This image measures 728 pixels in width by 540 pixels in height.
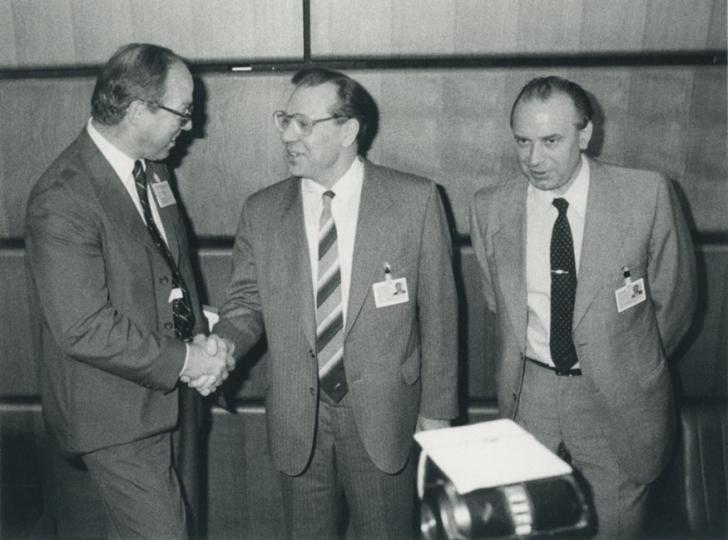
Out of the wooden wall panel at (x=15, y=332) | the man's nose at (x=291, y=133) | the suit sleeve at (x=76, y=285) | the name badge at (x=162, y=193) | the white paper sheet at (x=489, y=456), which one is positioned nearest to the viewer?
the white paper sheet at (x=489, y=456)

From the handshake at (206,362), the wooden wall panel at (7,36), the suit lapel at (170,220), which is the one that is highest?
the wooden wall panel at (7,36)

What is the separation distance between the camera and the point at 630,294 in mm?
1956

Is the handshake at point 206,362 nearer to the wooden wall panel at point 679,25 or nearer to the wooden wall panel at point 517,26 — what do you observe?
the wooden wall panel at point 517,26

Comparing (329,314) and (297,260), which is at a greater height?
(297,260)

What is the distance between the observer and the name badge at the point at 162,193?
2121mm

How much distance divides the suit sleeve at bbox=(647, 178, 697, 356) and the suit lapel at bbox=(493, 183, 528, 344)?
1.22ft

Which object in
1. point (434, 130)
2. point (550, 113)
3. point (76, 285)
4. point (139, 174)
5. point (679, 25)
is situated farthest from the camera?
point (434, 130)

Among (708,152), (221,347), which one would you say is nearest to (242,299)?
(221,347)

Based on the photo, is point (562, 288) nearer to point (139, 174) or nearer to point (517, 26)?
point (517, 26)

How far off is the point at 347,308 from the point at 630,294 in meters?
0.81

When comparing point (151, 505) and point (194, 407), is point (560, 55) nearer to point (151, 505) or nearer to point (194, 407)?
point (194, 407)

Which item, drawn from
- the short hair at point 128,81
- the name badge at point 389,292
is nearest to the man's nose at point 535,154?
the name badge at point 389,292

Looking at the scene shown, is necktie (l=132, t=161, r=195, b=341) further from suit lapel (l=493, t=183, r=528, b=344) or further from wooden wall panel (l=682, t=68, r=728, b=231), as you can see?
wooden wall panel (l=682, t=68, r=728, b=231)

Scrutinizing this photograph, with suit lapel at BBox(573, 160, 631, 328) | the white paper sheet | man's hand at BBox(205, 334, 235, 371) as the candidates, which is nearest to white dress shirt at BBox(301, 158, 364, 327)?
man's hand at BBox(205, 334, 235, 371)
